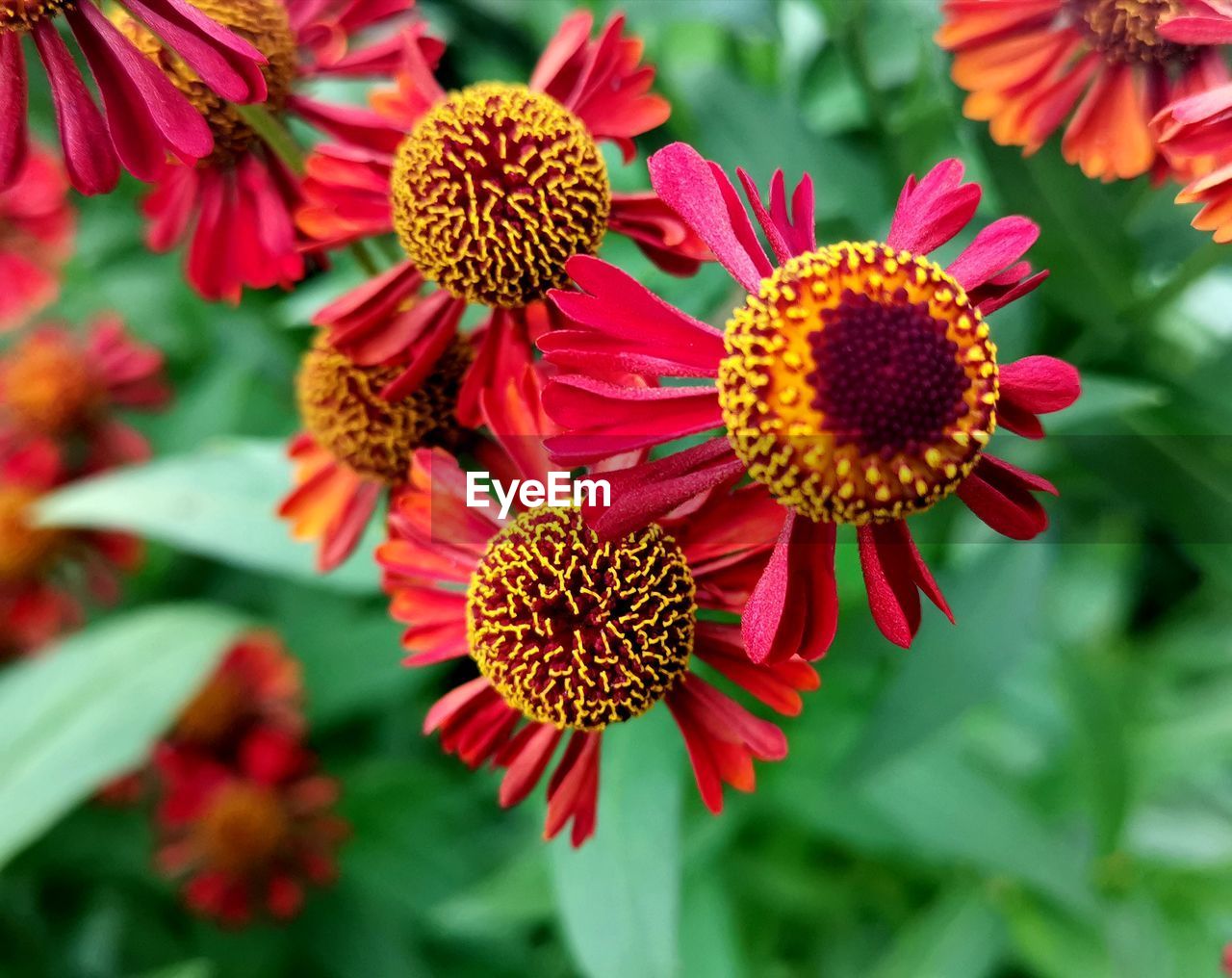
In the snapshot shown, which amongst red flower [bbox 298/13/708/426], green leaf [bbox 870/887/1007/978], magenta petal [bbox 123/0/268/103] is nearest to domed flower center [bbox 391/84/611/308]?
red flower [bbox 298/13/708/426]

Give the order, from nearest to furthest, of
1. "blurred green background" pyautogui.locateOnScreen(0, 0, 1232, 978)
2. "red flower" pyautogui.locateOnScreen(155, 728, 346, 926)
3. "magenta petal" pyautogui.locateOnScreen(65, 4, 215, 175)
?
"magenta petal" pyautogui.locateOnScreen(65, 4, 215, 175)
"blurred green background" pyautogui.locateOnScreen(0, 0, 1232, 978)
"red flower" pyautogui.locateOnScreen(155, 728, 346, 926)

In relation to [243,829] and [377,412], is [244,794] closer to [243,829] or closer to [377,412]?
[243,829]

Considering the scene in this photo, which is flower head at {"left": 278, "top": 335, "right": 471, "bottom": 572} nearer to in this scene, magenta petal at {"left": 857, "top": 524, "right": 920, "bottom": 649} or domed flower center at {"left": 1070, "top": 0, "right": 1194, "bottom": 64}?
magenta petal at {"left": 857, "top": 524, "right": 920, "bottom": 649}

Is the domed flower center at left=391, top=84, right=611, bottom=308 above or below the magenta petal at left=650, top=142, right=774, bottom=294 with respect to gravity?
below

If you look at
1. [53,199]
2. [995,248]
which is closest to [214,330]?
[53,199]

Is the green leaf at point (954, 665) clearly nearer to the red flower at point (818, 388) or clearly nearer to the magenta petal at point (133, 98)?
the red flower at point (818, 388)

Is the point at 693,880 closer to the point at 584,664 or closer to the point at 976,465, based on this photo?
the point at 584,664
